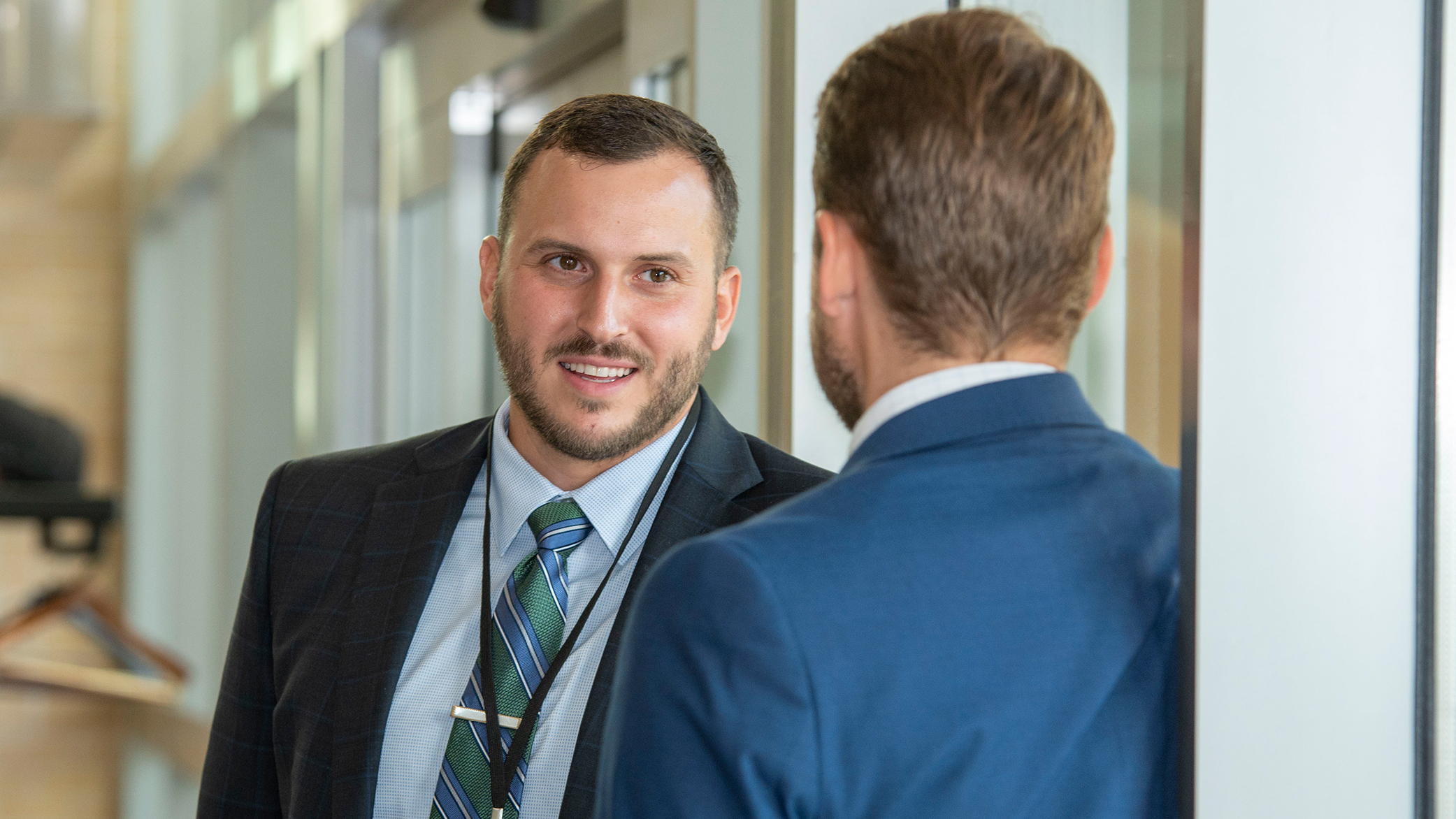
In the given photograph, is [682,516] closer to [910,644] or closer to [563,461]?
[563,461]

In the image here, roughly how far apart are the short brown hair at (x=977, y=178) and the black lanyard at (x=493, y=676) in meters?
0.53

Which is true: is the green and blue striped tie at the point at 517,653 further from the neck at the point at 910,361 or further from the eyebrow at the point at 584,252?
the neck at the point at 910,361

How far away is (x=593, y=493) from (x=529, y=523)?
2.7 inches

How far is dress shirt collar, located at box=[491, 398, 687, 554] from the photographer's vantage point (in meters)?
1.20

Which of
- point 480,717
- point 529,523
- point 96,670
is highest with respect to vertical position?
point 529,523

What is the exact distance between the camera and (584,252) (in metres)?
1.21

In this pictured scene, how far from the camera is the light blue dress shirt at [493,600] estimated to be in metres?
1.10

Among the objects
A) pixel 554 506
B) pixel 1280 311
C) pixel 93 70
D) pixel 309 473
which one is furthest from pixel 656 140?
pixel 93 70

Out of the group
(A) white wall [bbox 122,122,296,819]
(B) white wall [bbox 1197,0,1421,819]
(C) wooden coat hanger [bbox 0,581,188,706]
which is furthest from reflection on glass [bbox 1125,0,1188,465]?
(C) wooden coat hanger [bbox 0,581,188,706]

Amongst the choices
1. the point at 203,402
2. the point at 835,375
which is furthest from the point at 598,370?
the point at 203,402

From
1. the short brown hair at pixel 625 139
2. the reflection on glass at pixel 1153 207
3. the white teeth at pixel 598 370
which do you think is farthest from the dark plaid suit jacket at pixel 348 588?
the reflection on glass at pixel 1153 207

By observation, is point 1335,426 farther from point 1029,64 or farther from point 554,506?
point 554,506

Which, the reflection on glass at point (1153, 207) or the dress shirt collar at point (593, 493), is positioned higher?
the reflection on glass at point (1153, 207)

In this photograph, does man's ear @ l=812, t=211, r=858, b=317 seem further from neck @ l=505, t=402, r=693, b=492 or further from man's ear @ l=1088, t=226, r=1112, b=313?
neck @ l=505, t=402, r=693, b=492
